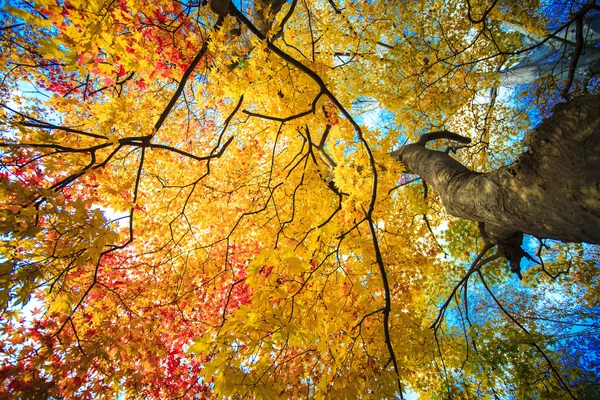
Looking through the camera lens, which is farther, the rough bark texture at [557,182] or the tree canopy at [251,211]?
the tree canopy at [251,211]

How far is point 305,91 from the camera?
2.84 meters

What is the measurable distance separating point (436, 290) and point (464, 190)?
474 centimetres

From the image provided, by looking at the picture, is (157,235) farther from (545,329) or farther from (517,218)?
(545,329)

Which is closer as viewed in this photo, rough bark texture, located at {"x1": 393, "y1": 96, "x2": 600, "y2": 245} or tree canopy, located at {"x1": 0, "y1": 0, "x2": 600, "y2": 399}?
rough bark texture, located at {"x1": 393, "y1": 96, "x2": 600, "y2": 245}

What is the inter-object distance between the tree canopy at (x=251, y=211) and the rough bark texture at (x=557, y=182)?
0.04m

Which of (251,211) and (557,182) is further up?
(251,211)

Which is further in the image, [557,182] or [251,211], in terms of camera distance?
[251,211]

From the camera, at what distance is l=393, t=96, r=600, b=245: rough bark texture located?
0.92m

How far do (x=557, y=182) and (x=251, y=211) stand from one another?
4167 mm

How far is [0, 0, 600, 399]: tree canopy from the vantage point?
1.67m

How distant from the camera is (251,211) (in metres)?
4.68

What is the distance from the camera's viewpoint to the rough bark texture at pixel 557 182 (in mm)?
915

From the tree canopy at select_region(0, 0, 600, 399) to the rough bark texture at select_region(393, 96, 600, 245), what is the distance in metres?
0.04

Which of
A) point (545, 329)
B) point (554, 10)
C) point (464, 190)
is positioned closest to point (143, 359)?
point (464, 190)
